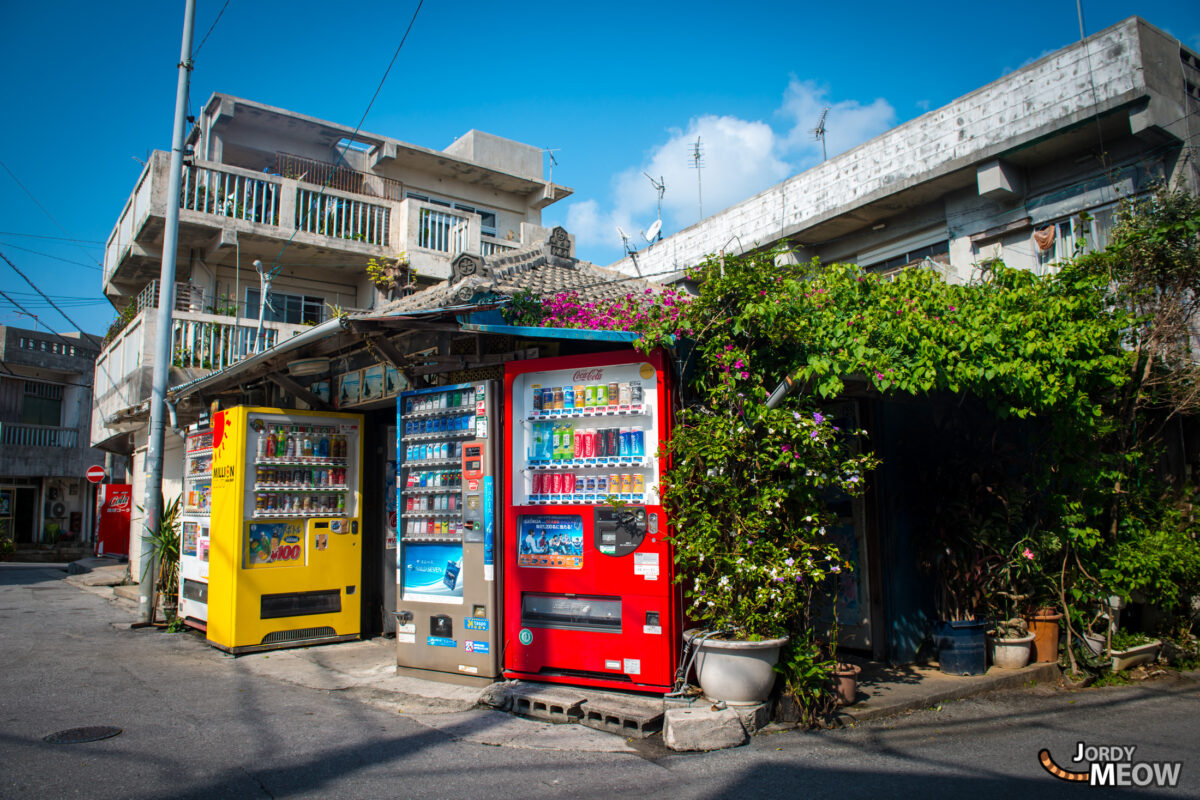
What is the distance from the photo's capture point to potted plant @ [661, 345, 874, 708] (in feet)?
17.8

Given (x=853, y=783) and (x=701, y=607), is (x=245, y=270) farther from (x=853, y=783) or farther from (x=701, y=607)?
(x=853, y=783)

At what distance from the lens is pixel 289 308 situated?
16.6m

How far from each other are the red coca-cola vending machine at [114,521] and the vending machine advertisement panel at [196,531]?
11084 mm

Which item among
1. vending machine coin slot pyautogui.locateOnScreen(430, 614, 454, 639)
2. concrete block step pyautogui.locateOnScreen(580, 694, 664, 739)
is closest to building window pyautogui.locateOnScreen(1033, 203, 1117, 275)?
concrete block step pyautogui.locateOnScreen(580, 694, 664, 739)

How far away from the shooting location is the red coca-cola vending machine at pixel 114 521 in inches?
758

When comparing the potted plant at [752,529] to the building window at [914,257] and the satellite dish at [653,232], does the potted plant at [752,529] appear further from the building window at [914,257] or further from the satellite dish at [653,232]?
the building window at [914,257]

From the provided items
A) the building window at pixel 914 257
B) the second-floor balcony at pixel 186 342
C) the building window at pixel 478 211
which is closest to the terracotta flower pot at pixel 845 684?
the building window at pixel 914 257

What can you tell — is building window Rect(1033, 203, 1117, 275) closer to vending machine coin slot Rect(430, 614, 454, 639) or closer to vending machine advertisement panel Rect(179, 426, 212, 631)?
vending machine coin slot Rect(430, 614, 454, 639)

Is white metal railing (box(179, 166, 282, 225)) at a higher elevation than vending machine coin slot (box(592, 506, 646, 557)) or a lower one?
higher

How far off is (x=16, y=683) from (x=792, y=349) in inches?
Result: 305

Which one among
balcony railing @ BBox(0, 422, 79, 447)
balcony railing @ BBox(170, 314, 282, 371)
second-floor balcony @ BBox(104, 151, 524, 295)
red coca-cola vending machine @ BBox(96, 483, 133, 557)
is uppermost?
second-floor balcony @ BBox(104, 151, 524, 295)

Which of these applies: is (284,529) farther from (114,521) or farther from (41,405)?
(41,405)

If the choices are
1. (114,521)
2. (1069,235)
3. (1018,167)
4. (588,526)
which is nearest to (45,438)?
(114,521)

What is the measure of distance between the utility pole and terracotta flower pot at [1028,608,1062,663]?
11212 millimetres
